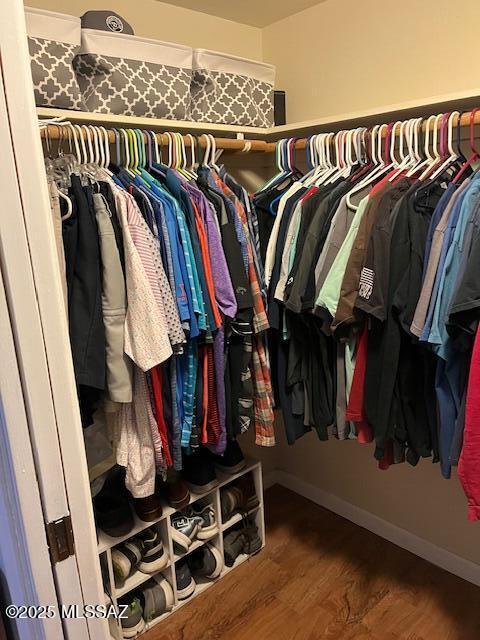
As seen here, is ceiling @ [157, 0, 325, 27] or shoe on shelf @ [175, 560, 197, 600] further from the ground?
ceiling @ [157, 0, 325, 27]

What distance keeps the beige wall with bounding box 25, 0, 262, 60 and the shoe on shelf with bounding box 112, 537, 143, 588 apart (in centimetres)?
184

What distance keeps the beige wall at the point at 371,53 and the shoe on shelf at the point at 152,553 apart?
177 cm

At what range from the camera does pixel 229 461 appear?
2.07 m

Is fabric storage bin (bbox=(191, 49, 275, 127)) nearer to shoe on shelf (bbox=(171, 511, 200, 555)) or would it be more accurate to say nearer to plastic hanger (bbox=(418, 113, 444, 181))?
plastic hanger (bbox=(418, 113, 444, 181))

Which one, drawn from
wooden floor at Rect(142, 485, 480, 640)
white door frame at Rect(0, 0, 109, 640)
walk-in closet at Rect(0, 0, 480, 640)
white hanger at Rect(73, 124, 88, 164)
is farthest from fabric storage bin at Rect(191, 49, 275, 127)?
wooden floor at Rect(142, 485, 480, 640)

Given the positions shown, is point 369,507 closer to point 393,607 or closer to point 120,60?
point 393,607

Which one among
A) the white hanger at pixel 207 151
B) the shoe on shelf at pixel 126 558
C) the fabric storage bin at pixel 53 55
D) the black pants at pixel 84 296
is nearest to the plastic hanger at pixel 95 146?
the fabric storage bin at pixel 53 55

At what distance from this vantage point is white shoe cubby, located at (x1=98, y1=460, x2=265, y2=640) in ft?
5.67

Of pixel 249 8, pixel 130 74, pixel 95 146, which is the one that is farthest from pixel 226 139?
pixel 249 8

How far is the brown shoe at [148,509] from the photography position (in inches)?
71.1

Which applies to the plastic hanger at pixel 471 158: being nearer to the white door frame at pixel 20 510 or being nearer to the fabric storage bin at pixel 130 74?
the fabric storage bin at pixel 130 74

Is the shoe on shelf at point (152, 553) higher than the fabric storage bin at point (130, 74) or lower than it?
lower

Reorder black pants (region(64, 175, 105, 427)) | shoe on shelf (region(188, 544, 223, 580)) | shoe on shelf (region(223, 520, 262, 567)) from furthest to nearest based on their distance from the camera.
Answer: shoe on shelf (region(223, 520, 262, 567)), shoe on shelf (region(188, 544, 223, 580)), black pants (region(64, 175, 105, 427))

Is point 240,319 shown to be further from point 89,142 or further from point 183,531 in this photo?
point 183,531
